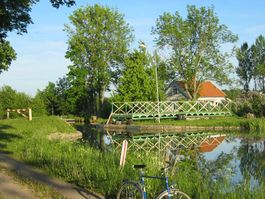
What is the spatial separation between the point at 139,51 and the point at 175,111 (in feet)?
30.5

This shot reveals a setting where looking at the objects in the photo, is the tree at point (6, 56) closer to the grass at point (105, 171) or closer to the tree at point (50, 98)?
the grass at point (105, 171)

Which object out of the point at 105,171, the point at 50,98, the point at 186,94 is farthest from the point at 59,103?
the point at 105,171

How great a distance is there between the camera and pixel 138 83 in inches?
1943

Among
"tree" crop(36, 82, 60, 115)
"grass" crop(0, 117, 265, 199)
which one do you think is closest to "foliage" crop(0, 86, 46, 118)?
"tree" crop(36, 82, 60, 115)

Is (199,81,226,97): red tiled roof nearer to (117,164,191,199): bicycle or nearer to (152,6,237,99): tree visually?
(152,6,237,99): tree

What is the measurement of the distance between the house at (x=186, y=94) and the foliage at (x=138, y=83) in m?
13.1

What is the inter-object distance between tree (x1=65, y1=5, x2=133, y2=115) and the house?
33.8 ft

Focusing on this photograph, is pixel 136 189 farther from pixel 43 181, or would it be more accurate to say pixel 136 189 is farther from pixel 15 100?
pixel 15 100

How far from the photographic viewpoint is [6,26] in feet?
47.5

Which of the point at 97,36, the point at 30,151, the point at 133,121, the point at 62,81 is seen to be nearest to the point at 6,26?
the point at 30,151

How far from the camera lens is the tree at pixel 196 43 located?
181 ft

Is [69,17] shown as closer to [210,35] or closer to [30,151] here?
[210,35]

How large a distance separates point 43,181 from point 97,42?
4797 cm

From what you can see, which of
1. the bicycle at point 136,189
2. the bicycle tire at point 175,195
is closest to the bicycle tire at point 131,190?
the bicycle at point 136,189
